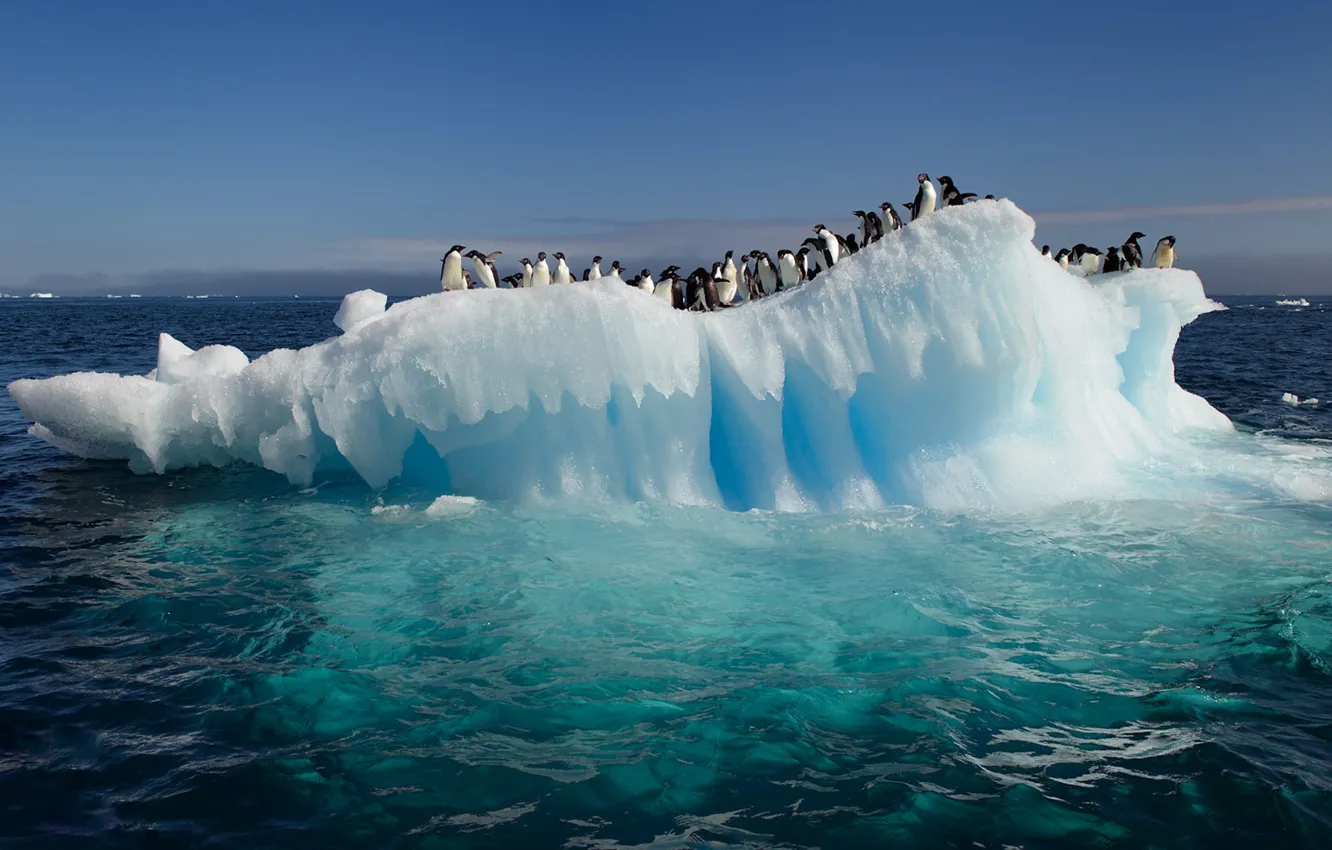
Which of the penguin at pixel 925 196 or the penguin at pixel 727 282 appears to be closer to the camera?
the penguin at pixel 925 196

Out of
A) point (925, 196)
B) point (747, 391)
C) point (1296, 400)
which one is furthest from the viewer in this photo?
point (1296, 400)

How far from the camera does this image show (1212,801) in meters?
4.80

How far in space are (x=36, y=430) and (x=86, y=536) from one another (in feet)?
16.8

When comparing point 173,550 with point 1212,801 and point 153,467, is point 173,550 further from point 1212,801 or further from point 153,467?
point 1212,801

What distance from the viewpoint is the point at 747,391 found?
995 cm

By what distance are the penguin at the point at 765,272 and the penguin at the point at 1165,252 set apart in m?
8.97

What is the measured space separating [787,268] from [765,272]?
3.56 ft

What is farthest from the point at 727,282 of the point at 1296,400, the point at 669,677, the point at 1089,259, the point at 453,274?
the point at 1296,400

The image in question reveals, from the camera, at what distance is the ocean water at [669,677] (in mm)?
4789

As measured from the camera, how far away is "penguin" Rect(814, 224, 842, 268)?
701 inches

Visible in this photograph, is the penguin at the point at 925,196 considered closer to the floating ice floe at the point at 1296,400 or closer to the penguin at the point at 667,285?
the penguin at the point at 667,285

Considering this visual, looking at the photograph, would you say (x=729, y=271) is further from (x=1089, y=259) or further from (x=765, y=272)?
(x=1089, y=259)

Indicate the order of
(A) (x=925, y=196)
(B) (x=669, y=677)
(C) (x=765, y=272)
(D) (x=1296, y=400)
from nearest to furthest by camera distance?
1. (B) (x=669, y=677)
2. (A) (x=925, y=196)
3. (C) (x=765, y=272)
4. (D) (x=1296, y=400)

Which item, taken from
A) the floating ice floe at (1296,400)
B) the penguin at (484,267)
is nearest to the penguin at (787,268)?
the penguin at (484,267)
